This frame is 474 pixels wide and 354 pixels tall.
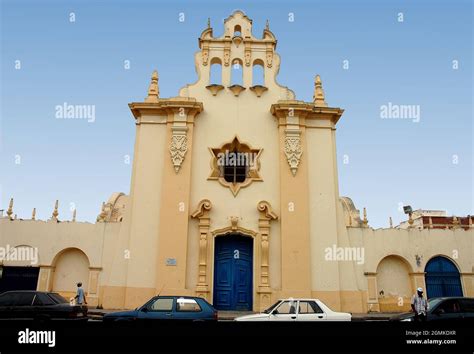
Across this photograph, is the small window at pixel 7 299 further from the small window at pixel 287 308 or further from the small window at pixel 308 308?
the small window at pixel 308 308

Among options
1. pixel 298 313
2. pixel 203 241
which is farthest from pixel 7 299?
pixel 298 313

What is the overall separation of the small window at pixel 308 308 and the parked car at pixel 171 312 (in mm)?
2429

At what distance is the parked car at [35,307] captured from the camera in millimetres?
12242

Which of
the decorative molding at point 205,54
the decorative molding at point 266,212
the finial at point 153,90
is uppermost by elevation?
the decorative molding at point 205,54

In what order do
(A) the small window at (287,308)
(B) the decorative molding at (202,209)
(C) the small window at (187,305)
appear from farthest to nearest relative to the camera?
(B) the decorative molding at (202,209)
(C) the small window at (187,305)
(A) the small window at (287,308)

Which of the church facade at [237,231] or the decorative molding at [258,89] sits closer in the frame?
the church facade at [237,231]

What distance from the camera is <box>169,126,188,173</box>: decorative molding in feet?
57.9

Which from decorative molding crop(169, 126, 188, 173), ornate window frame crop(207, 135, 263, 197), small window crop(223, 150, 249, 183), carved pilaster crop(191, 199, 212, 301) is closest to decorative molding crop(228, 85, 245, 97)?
ornate window frame crop(207, 135, 263, 197)

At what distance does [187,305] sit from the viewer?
1117 cm

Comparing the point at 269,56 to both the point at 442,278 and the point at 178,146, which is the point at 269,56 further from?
the point at 442,278

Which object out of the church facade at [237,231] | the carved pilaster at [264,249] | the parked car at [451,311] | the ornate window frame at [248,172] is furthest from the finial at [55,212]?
the parked car at [451,311]

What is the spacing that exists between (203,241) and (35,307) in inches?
266

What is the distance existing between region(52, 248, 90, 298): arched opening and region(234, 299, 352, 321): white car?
31.9 ft

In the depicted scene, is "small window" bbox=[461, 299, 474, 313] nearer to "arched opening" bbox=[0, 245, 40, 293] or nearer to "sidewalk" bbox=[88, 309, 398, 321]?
"sidewalk" bbox=[88, 309, 398, 321]
